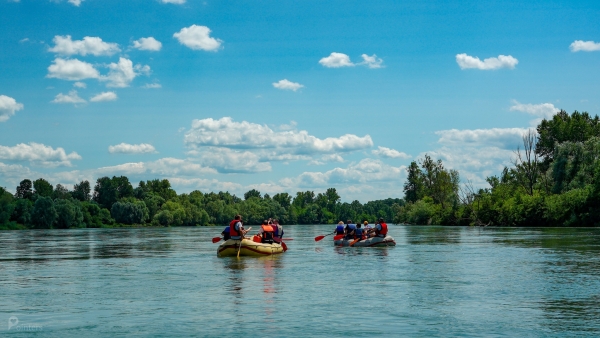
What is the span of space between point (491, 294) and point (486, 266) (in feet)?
26.8

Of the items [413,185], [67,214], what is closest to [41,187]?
[67,214]

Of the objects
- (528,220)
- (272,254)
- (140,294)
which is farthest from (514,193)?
(140,294)

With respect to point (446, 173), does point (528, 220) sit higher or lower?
lower

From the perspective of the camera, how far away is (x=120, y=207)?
5271 inches

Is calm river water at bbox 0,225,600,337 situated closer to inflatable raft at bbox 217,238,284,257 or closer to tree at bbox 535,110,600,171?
inflatable raft at bbox 217,238,284,257

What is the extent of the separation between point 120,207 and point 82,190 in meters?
49.5

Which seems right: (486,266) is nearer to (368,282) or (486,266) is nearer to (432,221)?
(368,282)

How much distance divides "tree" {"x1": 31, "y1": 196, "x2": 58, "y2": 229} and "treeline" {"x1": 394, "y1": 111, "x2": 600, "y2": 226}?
6075 centimetres

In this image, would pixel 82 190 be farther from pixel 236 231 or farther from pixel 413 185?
pixel 236 231

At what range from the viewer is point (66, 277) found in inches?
901

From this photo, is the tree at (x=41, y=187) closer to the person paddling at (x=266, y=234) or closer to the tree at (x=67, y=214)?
the tree at (x=67, y=214)

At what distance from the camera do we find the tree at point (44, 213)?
4313 inches

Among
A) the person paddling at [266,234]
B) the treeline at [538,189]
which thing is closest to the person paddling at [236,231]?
the person paddling at [266,234]
